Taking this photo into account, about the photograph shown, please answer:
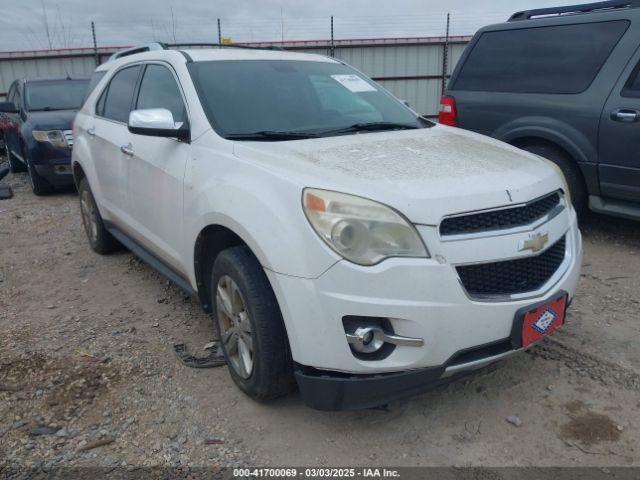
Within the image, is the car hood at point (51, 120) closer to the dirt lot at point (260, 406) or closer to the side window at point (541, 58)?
the dirt lot at point (260, 406)

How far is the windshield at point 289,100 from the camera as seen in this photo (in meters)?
3.09

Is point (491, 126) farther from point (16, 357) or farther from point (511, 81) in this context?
point (16, 357)

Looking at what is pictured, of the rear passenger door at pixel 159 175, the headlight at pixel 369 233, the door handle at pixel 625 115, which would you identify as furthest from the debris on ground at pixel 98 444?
the door handle at pixel 625 115

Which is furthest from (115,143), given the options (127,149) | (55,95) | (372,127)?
(55,95)

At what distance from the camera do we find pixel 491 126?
5.43 m

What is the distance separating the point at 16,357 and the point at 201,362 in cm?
112

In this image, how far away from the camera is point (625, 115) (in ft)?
14.7

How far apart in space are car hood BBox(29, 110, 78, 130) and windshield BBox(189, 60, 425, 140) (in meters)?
5.09

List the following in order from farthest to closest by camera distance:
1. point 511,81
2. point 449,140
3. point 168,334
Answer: point 511,81 → point 168,334 → point 449,140

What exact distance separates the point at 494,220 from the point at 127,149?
253cm

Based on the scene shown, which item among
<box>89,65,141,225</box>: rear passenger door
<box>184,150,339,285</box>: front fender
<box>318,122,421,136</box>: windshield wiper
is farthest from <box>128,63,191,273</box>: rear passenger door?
<box>318,122,421,136</box>: windshield wiper

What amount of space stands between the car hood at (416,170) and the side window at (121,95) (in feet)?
5.52

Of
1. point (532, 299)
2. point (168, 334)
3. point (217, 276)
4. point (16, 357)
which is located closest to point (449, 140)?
point (532, 299)

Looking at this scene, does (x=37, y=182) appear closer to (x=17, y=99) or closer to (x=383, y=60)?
(x=17, y=99)
